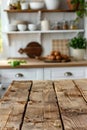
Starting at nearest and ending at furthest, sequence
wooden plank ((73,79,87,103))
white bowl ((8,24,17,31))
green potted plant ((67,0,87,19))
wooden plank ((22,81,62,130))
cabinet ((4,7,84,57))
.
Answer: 1. wooden plank ((22,81,62,130))
2. wooden plank ((73,79,87,103))
3. green potted plant ((67,0,87,19))
4. white bowl ((8,24,17,31))
5. cabinet ((4,7,84,57))

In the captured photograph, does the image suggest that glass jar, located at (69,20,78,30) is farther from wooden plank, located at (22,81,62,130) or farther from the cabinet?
wooden plank, located at (22,81,62,130)

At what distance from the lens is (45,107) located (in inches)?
58.4

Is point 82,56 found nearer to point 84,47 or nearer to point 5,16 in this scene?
point 84,47

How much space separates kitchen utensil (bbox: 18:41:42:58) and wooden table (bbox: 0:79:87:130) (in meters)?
1.97

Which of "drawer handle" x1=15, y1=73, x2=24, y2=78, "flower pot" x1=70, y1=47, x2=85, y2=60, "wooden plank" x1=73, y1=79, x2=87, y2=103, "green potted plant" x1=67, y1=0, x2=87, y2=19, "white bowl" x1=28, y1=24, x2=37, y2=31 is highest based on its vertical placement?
"green potted plant" x1=67, y1=0, x2=87, y2=19

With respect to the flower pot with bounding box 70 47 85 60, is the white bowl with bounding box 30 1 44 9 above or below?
above

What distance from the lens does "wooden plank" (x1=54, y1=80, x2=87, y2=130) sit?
46.5 inches

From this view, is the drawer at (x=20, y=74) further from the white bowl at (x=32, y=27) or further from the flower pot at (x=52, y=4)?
the flower pot at (x=52, y=4)

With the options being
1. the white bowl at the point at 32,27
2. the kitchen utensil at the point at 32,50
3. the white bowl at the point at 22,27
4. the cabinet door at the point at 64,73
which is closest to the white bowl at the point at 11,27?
the white bowl at the point at 22,27

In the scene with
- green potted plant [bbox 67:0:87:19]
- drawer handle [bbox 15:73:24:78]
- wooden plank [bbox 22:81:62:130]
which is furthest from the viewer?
green potted plant [bbox 67:0:87:19]

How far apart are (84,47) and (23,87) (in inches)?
79.1

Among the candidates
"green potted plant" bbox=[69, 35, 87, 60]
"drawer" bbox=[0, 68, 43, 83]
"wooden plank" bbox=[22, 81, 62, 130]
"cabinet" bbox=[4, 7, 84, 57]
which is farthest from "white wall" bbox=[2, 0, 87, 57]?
"wooden plank" bbox=[22, 81, 62, 130]

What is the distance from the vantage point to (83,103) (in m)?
1.55

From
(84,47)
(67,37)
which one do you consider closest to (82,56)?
(84,47)
